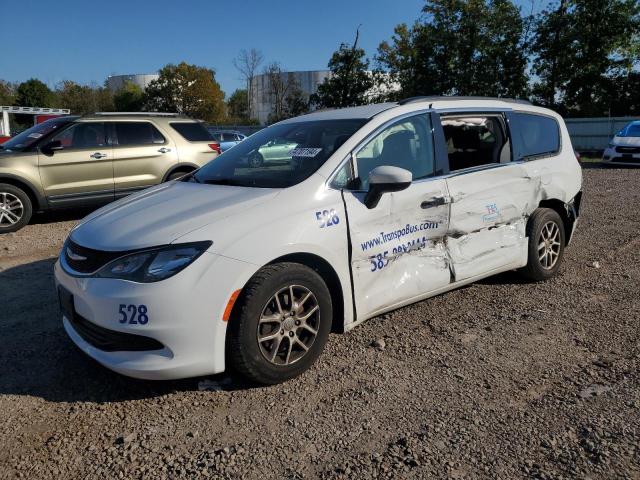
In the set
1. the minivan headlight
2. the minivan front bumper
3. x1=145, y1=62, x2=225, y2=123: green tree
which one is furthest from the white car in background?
x1=145, y1=62, x2=225, y2=123: green tree

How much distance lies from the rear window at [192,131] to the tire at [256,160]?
565 cm

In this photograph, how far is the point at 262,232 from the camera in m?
3.08

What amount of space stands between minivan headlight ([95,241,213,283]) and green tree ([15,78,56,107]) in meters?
67.3

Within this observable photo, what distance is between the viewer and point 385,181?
341 centimetres

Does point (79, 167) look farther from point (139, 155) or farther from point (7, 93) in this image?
point (7, 93)

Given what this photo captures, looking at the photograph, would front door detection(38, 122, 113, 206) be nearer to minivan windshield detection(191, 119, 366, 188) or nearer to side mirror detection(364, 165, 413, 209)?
minivan windshield detection(191, 119, 366, 188)

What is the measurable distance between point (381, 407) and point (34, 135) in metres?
7.83

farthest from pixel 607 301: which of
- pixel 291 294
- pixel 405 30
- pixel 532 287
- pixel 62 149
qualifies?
pixel 405 30

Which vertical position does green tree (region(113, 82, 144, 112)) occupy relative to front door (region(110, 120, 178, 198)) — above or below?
above

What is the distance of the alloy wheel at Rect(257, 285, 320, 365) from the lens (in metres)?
3.13

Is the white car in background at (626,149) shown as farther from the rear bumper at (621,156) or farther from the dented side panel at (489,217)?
the dented side panel at (489,217)

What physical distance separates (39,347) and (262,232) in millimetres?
2031

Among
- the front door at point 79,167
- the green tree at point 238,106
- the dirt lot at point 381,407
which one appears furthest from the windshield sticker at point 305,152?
the green tree at point 238,106

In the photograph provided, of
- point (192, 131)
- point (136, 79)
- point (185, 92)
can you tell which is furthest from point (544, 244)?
point (136, 79)
